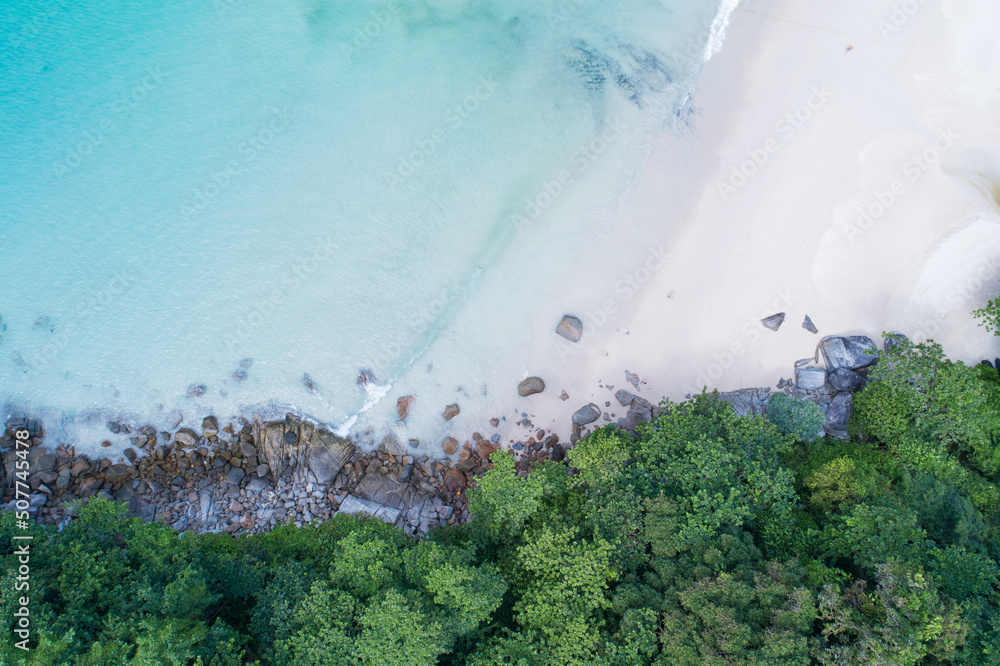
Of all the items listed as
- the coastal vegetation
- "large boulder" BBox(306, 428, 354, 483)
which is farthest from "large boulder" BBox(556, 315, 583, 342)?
"large boulder" BBox(306, 428, 354, 483)

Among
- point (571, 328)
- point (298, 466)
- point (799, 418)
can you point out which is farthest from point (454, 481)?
point (799, 418)

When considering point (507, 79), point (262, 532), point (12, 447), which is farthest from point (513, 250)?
point (12, 447)

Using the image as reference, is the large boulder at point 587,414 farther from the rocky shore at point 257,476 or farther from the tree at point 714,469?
the tree at point 714,469

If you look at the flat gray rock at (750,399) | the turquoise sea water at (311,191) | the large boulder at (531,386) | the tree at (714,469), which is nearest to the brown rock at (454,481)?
the turquoise sea water at (311,191)

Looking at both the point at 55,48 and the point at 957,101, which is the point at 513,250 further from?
the point at 55,48

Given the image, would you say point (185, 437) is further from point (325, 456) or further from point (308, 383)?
point (325, 456)
